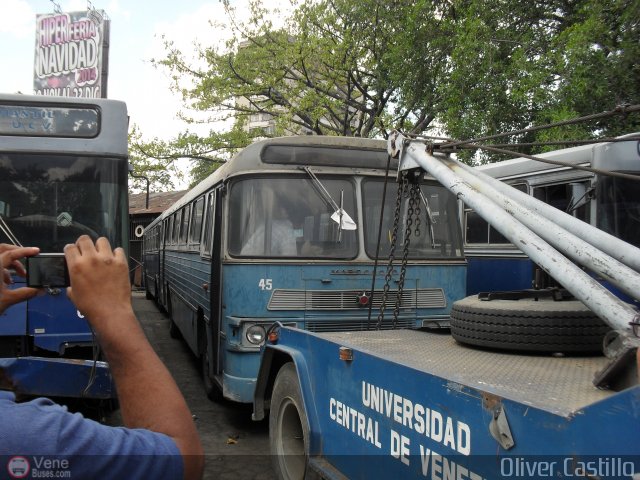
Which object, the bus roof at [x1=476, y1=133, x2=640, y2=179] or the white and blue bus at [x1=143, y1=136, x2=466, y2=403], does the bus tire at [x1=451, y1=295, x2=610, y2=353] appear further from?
the bus roof at [x1=476, y1=133, x2=640, y2=179]

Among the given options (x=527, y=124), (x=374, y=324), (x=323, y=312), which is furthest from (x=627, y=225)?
(x=527, y=124)

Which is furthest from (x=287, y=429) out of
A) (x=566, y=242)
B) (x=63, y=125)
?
(x=63, y=125)

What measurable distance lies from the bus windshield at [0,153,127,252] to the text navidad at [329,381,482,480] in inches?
130

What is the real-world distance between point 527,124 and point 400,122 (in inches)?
200

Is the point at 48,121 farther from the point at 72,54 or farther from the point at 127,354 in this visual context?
the point at 72,54

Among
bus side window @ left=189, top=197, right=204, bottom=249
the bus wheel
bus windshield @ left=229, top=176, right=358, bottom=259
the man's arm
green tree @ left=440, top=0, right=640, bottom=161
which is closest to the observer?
the man's arm

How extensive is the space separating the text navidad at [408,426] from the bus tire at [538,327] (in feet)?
2.20

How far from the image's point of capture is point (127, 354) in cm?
137

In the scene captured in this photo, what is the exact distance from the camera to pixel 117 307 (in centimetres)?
141

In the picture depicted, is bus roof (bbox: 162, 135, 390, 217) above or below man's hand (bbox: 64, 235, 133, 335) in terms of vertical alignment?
above

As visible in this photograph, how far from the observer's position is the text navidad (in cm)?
231

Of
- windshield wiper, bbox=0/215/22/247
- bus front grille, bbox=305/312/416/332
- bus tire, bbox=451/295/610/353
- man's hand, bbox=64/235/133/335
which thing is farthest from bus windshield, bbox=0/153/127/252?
man's hand, bbox=64/235/133/335

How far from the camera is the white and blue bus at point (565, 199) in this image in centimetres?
653

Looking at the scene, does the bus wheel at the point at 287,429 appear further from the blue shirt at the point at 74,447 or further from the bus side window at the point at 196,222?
the bus side window at the point at 196,222
